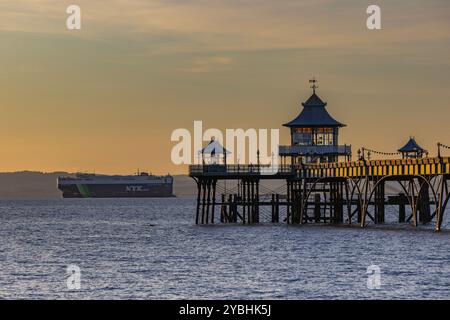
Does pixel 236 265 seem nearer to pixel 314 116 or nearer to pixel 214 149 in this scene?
pixel 214 149

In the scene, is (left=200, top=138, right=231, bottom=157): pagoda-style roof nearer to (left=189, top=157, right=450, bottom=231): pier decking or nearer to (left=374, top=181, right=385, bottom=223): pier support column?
(left=189, top=157, right=450, bottom=231): pier decking

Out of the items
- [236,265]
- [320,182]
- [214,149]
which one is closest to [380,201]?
[320,182]

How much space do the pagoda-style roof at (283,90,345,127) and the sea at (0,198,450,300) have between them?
18.8m

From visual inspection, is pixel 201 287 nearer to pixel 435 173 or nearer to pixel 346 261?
pixel 346 261

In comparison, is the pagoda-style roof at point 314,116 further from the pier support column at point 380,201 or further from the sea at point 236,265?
the sea at point 236,265

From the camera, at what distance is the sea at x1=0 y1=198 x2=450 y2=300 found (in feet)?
166

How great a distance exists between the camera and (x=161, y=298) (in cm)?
4856

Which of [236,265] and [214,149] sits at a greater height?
[214,149]

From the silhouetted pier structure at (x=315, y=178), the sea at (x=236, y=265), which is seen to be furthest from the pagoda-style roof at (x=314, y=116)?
the sea at (x=236, y=265)

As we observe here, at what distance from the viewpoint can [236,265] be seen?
63.8 meters

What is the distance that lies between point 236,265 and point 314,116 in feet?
183

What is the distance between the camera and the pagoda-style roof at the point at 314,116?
117m
